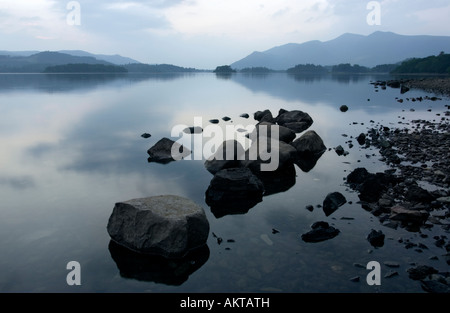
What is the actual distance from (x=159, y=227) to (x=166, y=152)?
13648mm

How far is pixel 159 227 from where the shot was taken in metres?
10.8

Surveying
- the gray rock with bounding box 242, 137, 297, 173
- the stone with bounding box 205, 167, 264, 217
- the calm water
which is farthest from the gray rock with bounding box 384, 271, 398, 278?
the gray rock with bounding box 242, 137, 297, 173

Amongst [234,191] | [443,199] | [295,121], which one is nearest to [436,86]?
[295,121]

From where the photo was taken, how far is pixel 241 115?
4650cm

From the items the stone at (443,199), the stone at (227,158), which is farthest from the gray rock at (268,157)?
the stone at (443,199)

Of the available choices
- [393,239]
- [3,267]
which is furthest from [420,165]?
[3,267]

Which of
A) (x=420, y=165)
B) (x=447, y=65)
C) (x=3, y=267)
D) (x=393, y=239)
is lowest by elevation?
(x=3, y=267)

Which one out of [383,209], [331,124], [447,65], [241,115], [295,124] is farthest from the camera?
[447,65]

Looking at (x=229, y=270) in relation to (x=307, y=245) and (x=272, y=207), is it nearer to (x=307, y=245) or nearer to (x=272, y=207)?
(x=307, y=245)

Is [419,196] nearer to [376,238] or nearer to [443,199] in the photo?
[443,199]

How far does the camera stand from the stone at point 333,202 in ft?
46.5

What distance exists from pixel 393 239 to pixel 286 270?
421 cm

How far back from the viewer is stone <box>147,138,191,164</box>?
23534 millimetres

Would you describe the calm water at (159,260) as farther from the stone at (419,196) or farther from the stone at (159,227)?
the stone at (419,196)
